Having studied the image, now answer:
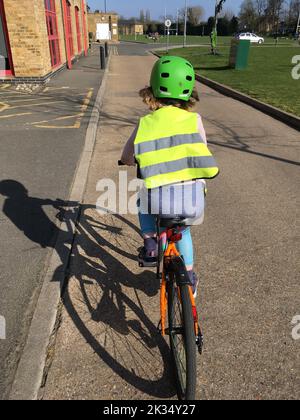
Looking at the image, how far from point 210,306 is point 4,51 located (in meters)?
14.3

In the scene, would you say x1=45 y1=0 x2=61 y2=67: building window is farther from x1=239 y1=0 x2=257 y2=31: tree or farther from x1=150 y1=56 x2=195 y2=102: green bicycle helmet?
x1=239 y1=0 x2=257 y2=31: tree

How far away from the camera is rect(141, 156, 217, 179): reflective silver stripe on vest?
2152 mm

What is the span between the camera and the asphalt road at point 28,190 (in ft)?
9.93

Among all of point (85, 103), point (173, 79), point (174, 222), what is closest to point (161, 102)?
point (173, 79)

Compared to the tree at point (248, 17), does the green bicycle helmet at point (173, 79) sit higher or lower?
lower

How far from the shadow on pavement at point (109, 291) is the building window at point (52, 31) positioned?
552 inches

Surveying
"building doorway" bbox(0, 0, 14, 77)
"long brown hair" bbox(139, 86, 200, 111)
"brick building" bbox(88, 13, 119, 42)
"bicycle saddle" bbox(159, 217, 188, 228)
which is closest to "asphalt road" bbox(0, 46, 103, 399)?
"bicycle saddle" bbox(159, 217, 188, 228)

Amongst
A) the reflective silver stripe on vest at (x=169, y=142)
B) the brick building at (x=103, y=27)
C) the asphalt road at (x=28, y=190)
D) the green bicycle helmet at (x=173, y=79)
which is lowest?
the asphalt road at (x=28, y=190)

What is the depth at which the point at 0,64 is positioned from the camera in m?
14.2

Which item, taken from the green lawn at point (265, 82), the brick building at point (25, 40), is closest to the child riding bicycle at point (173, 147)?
the green lawn at point (265, 82)

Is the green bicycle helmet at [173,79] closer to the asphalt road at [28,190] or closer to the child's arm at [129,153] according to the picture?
the child's arm at [129,153]

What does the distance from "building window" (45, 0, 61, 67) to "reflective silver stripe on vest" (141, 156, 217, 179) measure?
53.9 ft

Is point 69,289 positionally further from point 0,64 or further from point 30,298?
point 0,64

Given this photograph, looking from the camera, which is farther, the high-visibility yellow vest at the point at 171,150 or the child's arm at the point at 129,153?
the child's arm at the point at 129,153
